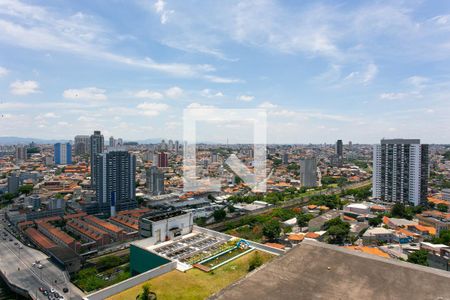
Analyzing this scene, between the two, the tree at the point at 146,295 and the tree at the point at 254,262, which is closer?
the tree at the point at 146,295

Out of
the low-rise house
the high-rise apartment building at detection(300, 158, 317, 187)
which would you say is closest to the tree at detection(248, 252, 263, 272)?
the low-rise house

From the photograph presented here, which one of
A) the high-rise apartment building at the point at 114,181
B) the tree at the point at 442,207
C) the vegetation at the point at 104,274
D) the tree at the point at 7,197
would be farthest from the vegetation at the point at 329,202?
the tree at the point at 7,197

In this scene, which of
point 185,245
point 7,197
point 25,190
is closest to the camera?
point 185,245

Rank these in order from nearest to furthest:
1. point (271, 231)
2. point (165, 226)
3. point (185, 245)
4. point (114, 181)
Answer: point (185, 245) < point (165, 226) < point (271, 231) < point (114, 181)

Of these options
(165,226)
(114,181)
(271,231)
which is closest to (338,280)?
(165,226)

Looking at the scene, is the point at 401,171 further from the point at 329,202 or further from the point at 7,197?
the point at 7,197

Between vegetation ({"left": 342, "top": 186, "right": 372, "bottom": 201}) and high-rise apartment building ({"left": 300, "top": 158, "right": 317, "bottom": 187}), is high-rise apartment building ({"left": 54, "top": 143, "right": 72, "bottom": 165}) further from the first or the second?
vegetation ({"left": 342, "top": 186, "right": 372, "bottom": 201})

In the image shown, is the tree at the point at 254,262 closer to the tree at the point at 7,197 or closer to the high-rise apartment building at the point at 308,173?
the high-rise apartment building at the point at 308,173
